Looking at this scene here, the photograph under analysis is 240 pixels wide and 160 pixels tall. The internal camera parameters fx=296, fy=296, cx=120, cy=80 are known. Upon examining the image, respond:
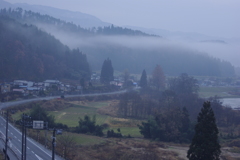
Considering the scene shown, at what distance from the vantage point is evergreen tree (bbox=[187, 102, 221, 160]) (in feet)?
23.7

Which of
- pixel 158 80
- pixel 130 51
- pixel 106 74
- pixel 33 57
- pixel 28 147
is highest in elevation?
pixel 130 51

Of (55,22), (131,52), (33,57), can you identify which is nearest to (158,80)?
(33,57)

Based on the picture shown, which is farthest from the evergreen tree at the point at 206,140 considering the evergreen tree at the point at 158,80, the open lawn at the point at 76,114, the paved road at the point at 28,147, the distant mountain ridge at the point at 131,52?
the distant mountain ridge at the point at 131,52

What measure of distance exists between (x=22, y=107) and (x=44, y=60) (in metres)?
14.3

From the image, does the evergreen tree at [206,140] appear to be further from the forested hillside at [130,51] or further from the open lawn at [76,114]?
the forested hillside at [130,51]

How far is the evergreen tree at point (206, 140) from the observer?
7238 mm

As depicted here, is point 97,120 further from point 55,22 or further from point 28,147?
point 55,22

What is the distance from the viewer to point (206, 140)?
24.0 ft

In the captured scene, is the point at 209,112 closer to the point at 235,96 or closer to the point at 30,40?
the point at 235,96

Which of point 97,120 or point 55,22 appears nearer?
point 97,120

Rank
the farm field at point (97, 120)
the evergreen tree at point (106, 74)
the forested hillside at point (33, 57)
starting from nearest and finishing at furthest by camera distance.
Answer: the farm field at point (97, 120) → the forested hillside at point (33, 57) → the evergreen tree at point (106, 74)

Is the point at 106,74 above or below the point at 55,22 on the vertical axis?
below

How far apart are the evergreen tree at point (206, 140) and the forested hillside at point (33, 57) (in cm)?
2323

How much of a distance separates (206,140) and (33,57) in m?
26.4
